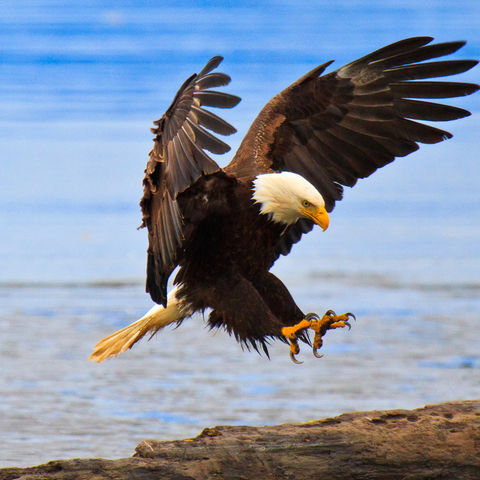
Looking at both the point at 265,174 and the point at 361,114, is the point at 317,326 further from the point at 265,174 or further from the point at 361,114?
the point at 361,114

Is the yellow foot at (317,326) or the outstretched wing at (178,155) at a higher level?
the outstretched wing at (178,155)

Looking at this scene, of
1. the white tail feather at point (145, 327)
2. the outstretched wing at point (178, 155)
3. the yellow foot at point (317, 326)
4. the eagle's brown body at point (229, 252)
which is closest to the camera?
the outstretched wing at point (178, 155)

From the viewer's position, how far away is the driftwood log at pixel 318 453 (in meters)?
3.52

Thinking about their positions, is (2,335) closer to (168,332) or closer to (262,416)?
(168,332)

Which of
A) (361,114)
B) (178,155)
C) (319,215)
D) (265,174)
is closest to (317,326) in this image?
(319,215)

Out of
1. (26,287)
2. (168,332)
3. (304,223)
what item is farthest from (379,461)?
(26,287)

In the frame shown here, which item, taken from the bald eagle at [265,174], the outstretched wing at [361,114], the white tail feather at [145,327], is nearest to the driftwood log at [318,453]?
the bald eagle at [265,174]

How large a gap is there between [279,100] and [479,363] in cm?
292

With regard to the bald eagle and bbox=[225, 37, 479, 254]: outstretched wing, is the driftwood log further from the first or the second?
bbox=[225, 37, 479, 254]: outstretched wing

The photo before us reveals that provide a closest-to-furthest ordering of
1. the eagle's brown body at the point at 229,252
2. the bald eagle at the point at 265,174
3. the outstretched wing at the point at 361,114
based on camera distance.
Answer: the bald eagle at the point at 265,174 → the eagle's brown body at the point at 229,252 → the outstretched wing at the point at 361,114

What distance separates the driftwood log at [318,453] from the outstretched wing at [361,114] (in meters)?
1.57

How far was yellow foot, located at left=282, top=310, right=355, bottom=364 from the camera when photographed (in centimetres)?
437

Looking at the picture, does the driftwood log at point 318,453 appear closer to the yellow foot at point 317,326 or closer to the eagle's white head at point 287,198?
the yellow foot at point 317,326

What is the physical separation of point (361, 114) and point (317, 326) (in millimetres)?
1333
